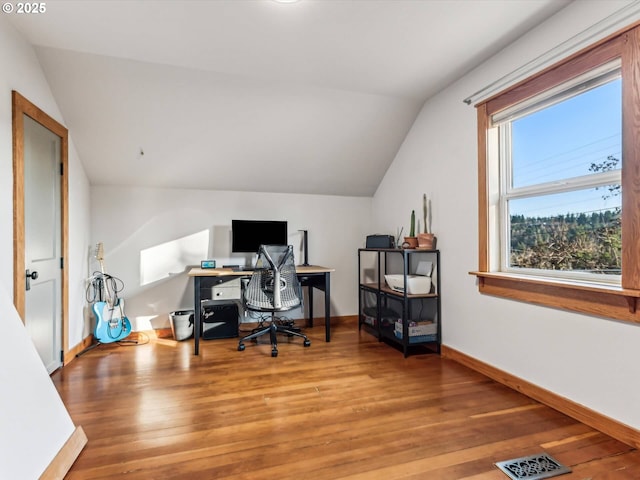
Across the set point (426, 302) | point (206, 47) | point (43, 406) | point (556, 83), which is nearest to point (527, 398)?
point (426, 302)

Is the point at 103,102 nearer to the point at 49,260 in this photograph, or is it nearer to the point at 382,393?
the point at 49,260

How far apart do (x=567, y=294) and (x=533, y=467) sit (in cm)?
98

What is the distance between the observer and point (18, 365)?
4.94 ft

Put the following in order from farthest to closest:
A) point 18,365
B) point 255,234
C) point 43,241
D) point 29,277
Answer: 1. point 255,234
2. point 43,241
3. point 29,277
4. point 18,365

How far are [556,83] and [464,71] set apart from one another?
0.82 metres

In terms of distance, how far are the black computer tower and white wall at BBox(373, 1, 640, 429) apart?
2080 mm

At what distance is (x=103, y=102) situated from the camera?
2799 mm

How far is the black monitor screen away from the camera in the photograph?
376cm

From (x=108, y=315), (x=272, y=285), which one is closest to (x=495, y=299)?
(x=272, y=285)

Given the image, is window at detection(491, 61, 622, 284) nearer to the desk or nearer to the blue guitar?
the desk

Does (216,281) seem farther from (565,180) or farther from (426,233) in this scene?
(565,180)

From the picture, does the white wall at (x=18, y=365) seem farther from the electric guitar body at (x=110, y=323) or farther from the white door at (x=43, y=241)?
the electric guitar body at (x=110, y=323)
